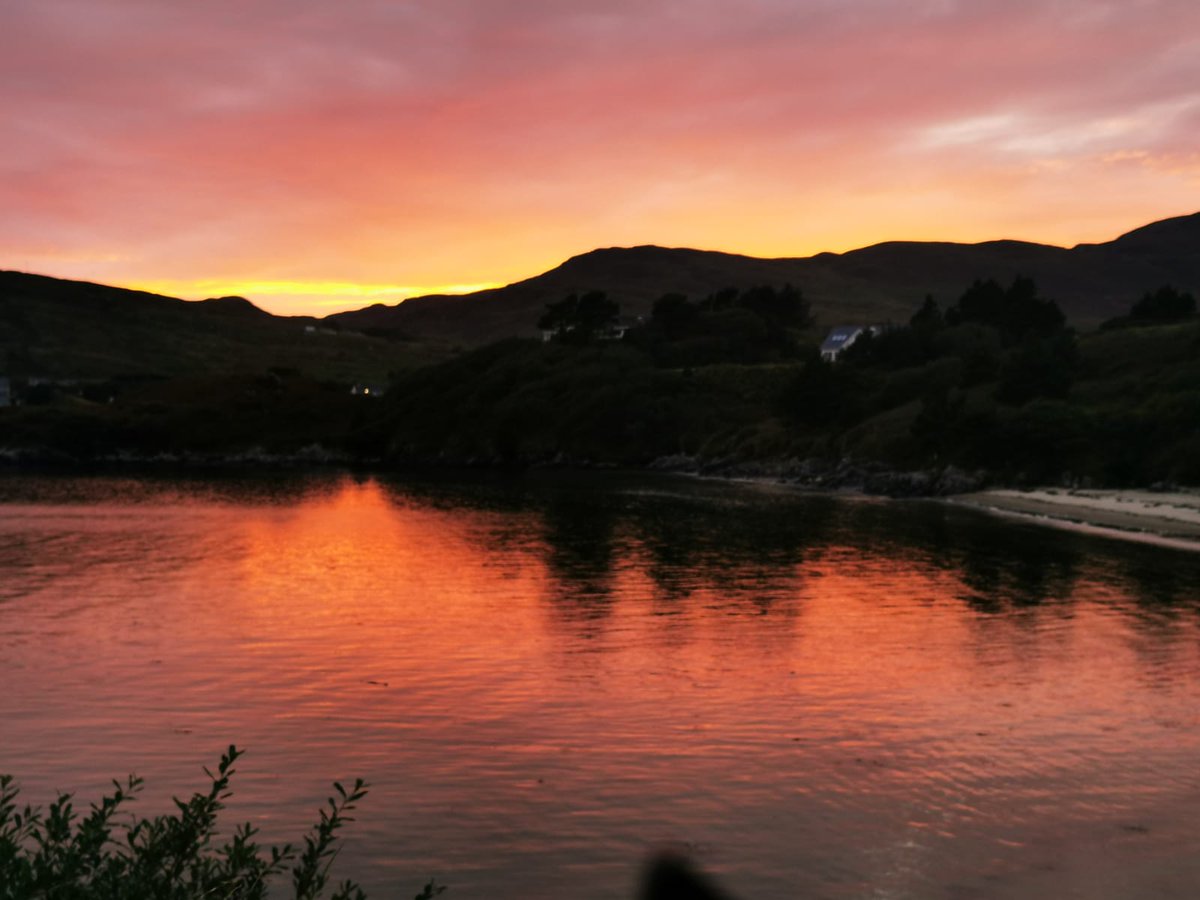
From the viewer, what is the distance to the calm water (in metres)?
19.2

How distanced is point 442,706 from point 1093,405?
10876 cm

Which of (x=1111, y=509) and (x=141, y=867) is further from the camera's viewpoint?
(x=1111, y=509)

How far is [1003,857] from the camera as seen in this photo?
18.9 metres

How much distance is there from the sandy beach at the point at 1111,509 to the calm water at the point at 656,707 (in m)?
11.2

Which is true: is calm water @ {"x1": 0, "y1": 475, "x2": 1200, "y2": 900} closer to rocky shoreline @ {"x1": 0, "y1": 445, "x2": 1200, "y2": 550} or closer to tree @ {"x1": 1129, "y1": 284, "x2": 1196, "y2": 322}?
rocky shoreline @ {"x1": 0, "y1": 445, "x2": 1200, "y2": 550}

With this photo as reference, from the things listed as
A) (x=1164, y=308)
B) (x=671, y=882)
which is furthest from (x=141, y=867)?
(x=1164, y=308)

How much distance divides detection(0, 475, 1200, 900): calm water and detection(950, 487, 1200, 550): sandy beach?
11.2 meters

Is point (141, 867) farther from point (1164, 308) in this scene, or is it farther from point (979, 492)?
point (1164, 308)

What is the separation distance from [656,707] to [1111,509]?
6800 cm

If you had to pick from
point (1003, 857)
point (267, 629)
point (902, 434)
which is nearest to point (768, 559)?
point (267, 629)

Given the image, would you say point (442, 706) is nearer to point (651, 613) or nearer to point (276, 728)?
point (276, 728)

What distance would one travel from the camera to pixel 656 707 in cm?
2925

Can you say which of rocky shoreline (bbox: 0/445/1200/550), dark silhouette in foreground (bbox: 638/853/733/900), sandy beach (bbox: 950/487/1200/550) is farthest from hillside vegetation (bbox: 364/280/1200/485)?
dark silhouette in foreground (bbox: 638/853/733/900)

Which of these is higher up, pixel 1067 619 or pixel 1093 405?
pixel 1093 405
